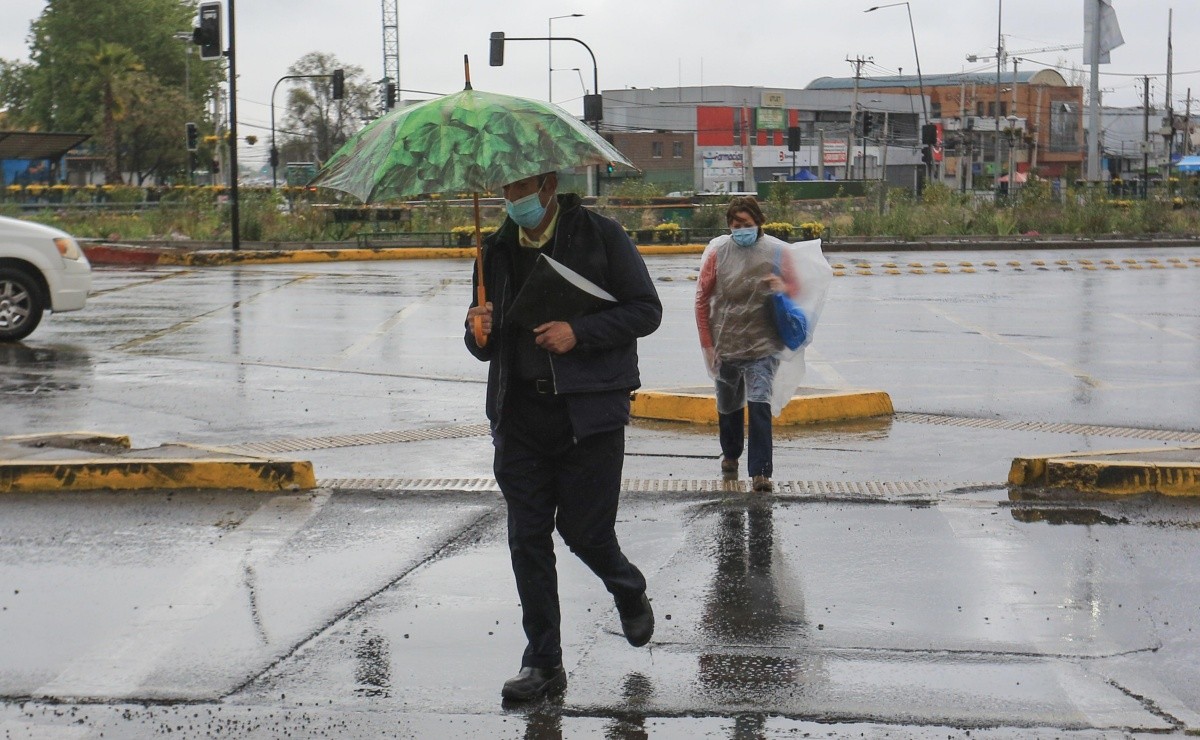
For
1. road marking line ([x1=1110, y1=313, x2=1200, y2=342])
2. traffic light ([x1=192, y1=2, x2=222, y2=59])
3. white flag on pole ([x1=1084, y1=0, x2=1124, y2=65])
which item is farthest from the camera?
white flag on pole ([x1=1084, y1=0, x2=1124, y2=65])

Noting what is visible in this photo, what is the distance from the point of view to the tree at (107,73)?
85.7m

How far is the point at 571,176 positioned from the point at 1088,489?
4.24 metres

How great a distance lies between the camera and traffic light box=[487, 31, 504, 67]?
4250 centimetres

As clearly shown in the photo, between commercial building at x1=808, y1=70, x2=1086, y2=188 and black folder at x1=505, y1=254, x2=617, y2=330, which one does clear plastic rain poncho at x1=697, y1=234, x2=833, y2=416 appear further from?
commercial building at x1=808, y1=70, x2=1086, y2=188

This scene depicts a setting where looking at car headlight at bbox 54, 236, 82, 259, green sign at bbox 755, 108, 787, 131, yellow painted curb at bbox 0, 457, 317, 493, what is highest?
green sign at bbox 755, 108, 787, 131

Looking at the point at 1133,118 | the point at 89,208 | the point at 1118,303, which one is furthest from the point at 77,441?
the point at 1133,118

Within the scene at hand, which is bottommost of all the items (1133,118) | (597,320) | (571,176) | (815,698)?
(815,698)

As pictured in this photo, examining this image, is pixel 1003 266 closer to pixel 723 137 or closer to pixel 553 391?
pixel 553 391

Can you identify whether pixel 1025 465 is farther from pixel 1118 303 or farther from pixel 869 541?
pixel 1118 303

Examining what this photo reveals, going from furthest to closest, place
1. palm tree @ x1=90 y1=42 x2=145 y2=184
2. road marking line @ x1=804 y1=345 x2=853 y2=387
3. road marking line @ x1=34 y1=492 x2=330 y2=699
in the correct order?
palm tree @ x1=90 y1=42 x2=145 y2=184 < road marking line @ x1=804 y1=345 x2=853 y2=387 < road marking line @ x1=34 y1=492 x2=330 y2=699

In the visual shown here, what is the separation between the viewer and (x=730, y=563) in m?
6.60

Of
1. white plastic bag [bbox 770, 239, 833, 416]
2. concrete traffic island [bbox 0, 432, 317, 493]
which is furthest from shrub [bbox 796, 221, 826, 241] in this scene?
concrete traffic island [bbox 0, 432, 317, 493]

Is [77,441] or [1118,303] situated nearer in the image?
[77,441]

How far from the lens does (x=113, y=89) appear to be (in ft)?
276
